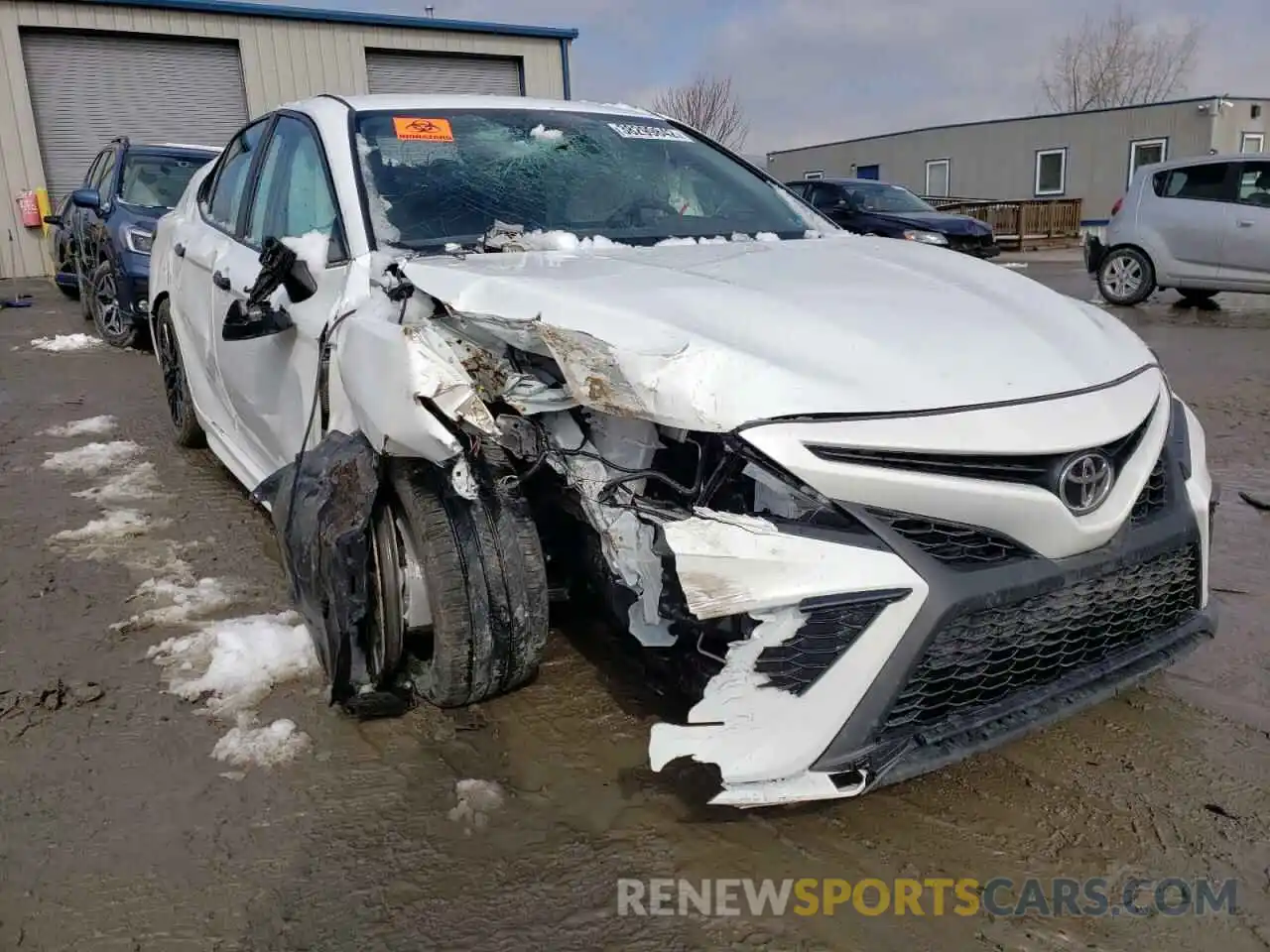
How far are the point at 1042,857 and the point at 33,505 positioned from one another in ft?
14.7

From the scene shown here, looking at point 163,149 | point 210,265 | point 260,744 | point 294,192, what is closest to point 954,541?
point 260,744

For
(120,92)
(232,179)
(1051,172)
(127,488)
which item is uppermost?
(120,92)

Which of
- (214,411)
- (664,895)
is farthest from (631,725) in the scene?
(214,411)

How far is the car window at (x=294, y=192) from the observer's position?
9.78 feet

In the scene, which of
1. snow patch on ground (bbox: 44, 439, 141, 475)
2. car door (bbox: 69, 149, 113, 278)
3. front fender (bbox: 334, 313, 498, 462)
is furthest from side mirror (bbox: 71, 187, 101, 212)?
front fender (bbox: 334, 313, 498, 462)

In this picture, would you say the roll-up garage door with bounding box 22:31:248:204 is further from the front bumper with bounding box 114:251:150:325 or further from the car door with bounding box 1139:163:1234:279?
the car door with bounding box 1139:163:1234:279

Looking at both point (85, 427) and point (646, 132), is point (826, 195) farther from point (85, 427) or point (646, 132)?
point (646, 132)

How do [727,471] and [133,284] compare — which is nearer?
[727,471]

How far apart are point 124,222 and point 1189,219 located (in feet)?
33.5

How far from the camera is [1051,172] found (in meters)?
27.1

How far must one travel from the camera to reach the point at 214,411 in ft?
14.2

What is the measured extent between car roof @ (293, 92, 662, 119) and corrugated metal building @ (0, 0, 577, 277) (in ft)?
40.1

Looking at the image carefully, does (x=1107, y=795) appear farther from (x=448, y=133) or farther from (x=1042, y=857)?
(x=448, y=133)

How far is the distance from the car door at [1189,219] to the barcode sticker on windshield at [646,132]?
864 centimetres
